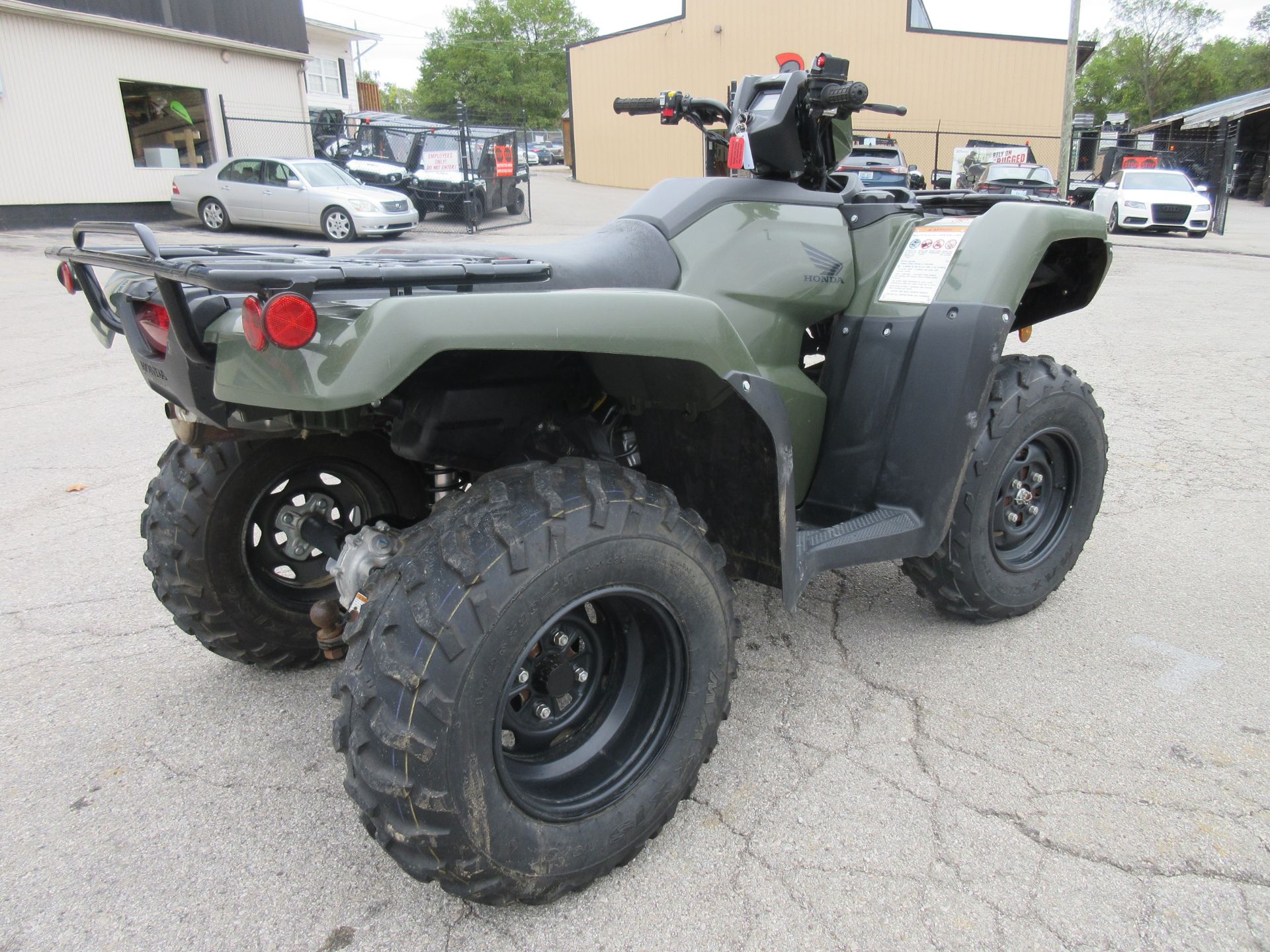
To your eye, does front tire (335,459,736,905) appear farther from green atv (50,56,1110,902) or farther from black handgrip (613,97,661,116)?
black handgrip (613,97,661,116)

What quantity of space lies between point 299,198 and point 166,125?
571 centimetres

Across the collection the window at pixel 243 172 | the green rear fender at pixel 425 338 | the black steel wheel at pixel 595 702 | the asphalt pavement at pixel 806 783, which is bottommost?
the asphalt pavement at pixel 806 783

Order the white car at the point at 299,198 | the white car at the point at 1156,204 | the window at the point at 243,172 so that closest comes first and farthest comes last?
the white car at the point at 299,198 → the window at the point at 243,172 → the white car at the point at 1156,204

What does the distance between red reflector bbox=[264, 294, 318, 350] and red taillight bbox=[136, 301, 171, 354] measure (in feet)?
2.14

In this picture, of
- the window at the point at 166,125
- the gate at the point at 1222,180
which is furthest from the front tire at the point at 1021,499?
the gate at the point at 1222,180

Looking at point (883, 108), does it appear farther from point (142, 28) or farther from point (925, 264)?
point (142, 28)

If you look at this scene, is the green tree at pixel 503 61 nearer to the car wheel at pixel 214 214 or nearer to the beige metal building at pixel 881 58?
the beige metal building at pixel 881 58

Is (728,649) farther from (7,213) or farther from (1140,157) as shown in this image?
A: (1140,157)

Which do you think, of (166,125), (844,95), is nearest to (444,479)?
(844,95)

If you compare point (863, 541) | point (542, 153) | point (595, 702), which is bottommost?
point (595, 702)

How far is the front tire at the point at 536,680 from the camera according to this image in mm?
1791

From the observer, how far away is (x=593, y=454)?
2.54 m

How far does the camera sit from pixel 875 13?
2917 centimetres

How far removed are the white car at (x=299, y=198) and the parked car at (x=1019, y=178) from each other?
38.1 feet
